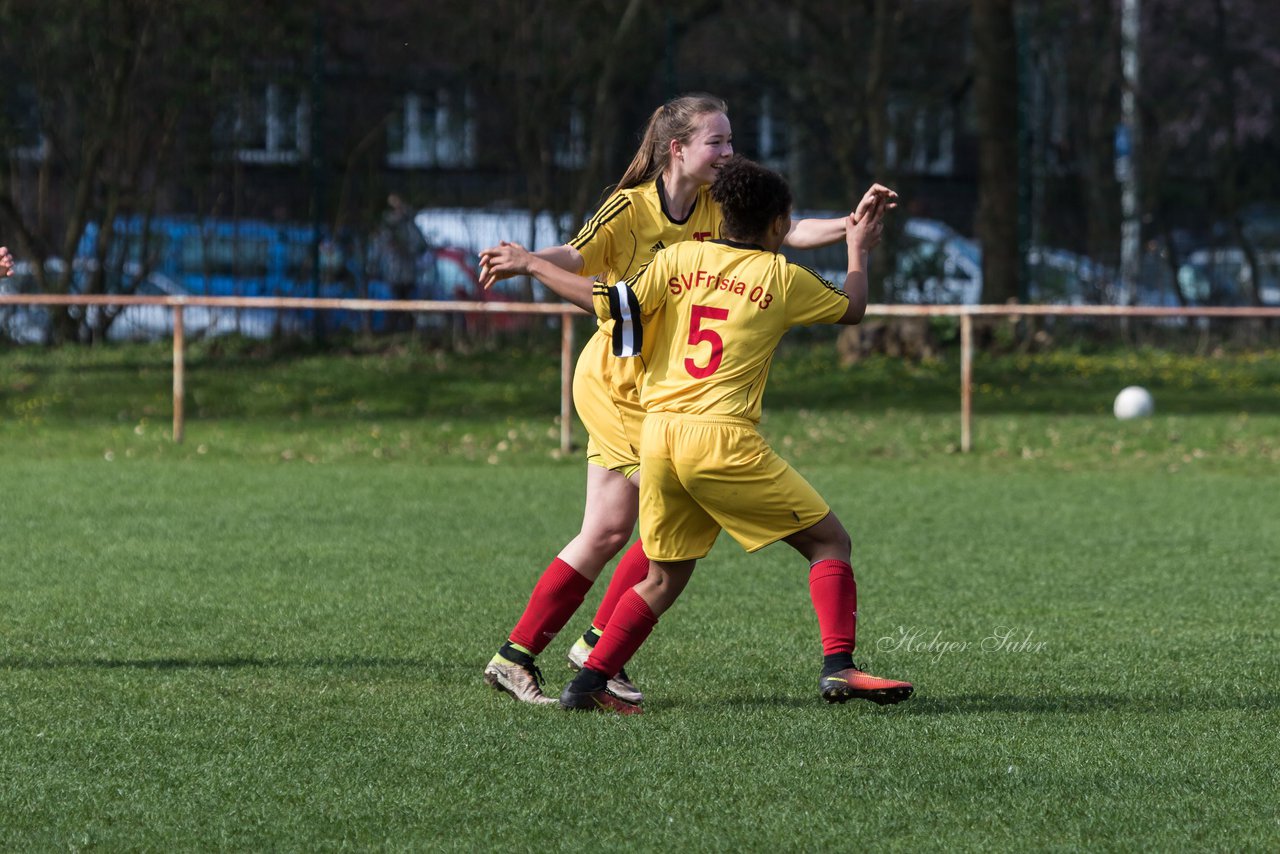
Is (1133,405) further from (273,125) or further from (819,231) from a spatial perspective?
(819,231)

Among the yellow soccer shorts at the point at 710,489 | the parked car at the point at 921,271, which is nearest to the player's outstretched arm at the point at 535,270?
the yellow soccer shorts at the point at 710,489

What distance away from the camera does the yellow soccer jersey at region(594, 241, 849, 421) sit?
501 centimetres

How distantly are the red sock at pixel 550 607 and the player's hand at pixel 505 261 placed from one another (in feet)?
3.18

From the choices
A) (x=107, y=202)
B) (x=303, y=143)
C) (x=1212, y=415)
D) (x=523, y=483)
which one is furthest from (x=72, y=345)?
(x=1212, y=415)

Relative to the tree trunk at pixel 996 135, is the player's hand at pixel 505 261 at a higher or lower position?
lower

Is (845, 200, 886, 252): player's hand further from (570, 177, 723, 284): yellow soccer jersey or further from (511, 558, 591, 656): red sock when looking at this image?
(511, 558, 591, 656): red sock

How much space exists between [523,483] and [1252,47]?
20.5 metres

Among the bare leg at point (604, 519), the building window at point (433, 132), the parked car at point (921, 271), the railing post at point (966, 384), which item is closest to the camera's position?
the bare leg at point (604, 519)

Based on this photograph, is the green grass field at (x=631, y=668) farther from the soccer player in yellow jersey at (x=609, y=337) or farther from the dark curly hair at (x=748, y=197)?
the dark curly hair at (x=748, y=197)

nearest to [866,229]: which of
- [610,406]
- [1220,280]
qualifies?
[610,406]

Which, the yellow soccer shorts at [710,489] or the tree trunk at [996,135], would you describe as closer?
the yellow soccer shorts at [710,489]

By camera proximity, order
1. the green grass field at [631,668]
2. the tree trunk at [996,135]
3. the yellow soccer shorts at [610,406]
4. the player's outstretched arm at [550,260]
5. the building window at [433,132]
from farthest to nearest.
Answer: the tree trunk at [996,135], the building window at [433,132], the yellow soccer shorts at [610,406], the player's outstretched arm at [550,260], the green grass field at [631,668]

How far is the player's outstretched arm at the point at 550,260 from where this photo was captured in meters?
5.10

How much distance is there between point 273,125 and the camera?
18.8m
